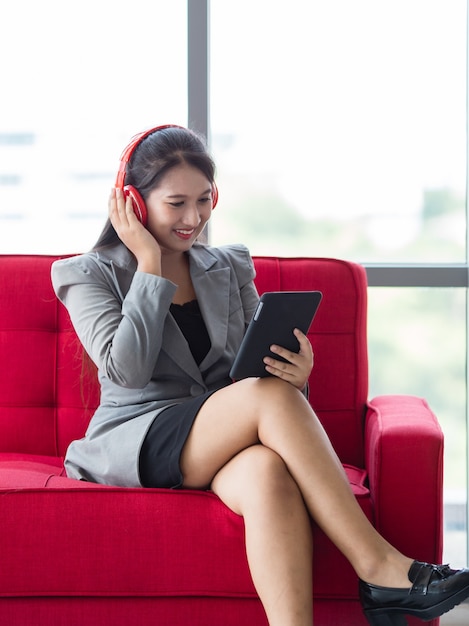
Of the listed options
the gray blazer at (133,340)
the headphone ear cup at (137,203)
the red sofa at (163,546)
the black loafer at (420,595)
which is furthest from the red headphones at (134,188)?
the black loafer at (420,595)

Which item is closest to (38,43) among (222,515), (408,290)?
(408,290)

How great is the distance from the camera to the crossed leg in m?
1.68

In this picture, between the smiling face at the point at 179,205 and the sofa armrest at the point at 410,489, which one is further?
the smiling face at the point at 179,205

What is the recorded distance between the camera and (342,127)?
281 centimetres

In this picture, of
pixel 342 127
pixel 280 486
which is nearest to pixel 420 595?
pixel 280 486

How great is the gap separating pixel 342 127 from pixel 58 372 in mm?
1222

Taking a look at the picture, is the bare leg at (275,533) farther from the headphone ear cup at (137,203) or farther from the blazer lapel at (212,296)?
the headphone ear cup at (137,203)

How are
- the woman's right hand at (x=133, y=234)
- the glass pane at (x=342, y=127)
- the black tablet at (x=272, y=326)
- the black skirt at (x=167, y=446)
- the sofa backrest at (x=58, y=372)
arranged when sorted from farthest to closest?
the glass pane at (x=342, y=127), the sofa backrest at (x=58, y=372), the woman's right hand at (x=133, y=234), the black skirt at (x=167, y=446), the black tablet at (x=272, y=326)

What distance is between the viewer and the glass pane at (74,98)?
2.78m

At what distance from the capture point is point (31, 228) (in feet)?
9.28

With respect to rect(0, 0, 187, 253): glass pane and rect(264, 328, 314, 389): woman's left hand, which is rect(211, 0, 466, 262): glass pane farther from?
rect(264, 328, 314, 389): woman's left hand

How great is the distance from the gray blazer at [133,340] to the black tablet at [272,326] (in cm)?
25

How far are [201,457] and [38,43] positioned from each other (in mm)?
1609

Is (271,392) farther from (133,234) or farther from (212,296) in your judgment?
(133,234)
